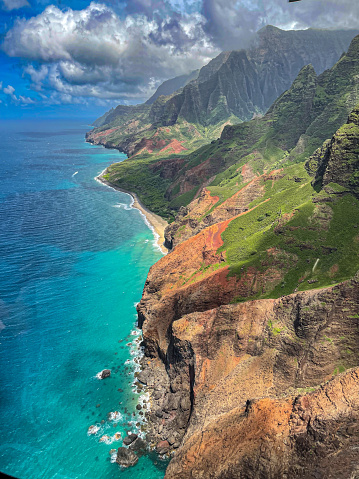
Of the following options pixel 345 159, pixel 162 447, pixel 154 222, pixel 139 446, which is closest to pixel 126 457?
pixel 139 446

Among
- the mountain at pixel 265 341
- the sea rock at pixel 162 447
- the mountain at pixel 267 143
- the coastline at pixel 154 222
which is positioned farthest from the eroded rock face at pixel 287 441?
the coastline at pixel 154 222

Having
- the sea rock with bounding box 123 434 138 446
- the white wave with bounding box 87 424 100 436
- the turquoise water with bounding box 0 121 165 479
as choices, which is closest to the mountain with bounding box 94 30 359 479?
the sea rock with bounding box 123 434 138 446

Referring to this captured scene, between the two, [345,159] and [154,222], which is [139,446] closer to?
[345,159]

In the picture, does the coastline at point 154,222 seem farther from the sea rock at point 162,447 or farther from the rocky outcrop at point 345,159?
the sea rock at point 162,447

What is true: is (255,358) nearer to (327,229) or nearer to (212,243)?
(327,229)

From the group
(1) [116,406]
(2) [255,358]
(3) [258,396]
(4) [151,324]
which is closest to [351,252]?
(2) [255,358]
